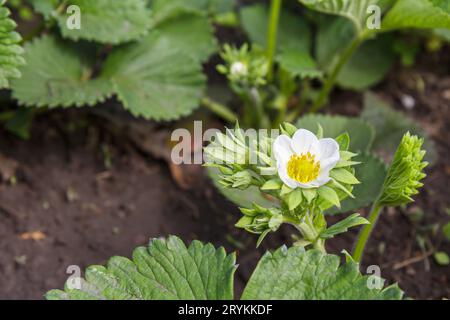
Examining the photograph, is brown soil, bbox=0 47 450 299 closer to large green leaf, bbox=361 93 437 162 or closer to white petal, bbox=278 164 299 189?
large green leaf, bbox=361 93 437 162

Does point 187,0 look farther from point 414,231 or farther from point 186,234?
point 414,231

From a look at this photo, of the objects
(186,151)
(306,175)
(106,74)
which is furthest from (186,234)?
(306,175)

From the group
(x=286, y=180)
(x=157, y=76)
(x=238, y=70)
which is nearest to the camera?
(x=286, y=180)

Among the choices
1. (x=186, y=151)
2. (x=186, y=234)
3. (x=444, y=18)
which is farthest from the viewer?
(x=186, y=151)

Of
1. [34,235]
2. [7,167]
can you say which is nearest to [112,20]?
[7,167]

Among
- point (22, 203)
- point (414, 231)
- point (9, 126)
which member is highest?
point (9, 126)

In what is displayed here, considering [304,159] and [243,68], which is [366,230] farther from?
[243,68]

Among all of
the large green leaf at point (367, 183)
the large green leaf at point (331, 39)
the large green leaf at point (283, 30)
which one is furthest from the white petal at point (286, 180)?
the large green leaf at point (331, 39)
